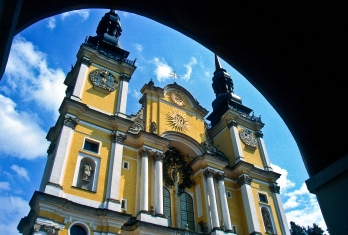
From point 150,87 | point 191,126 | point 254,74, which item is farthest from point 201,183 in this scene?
point 254,74

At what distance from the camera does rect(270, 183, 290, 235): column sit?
23.8 meters

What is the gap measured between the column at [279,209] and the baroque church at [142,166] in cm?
8

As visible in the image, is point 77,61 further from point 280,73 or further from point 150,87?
point 280,73

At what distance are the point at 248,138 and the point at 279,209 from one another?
6.79 m

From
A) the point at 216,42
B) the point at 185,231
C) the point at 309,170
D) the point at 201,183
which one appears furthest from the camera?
the point at 201,183

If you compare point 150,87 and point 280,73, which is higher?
point 150,87

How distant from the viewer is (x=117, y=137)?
19969mm

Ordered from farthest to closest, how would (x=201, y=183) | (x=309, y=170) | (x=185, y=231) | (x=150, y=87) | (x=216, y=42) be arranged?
1. (x=150, y=87)
2. (x=201, y=183)
3. (x=185, y=231)
4. (x=216, y=42)
5. (x=309, y=170)

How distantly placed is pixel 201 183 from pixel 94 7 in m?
21.0

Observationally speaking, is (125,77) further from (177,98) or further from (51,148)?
(51,148)

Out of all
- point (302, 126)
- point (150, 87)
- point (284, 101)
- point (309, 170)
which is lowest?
point (309, 170)

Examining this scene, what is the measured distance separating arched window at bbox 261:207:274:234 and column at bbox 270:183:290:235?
883 millimetres

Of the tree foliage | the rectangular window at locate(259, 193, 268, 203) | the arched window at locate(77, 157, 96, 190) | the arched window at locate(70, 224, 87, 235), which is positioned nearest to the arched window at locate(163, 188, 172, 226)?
the arched window at locate(77, 157, 96, 190)

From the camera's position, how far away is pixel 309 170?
300 centimetres
